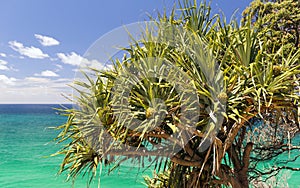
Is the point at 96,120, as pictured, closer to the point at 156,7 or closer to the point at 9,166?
the point at 156,7

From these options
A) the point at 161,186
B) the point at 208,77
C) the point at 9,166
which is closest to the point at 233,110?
the point at 208,77

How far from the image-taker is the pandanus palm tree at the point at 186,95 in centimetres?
236

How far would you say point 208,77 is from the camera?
2.43 m

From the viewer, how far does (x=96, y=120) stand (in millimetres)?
2793

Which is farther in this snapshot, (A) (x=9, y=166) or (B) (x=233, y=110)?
(A) (x=9, y=166)

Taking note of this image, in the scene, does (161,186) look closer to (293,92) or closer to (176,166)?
(176,166)

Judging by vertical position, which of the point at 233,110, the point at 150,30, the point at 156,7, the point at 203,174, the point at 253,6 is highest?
the point at 253,6

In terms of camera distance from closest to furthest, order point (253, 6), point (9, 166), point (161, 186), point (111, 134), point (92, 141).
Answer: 1. point (111, 134)
2. point (92, 141)
3. point (161, 186)
4. point (253, 6)
5. point (9, 166)

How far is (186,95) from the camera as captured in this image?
2.41m

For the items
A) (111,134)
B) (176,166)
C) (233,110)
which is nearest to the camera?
(233,110)

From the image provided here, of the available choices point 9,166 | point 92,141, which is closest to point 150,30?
point 92,141

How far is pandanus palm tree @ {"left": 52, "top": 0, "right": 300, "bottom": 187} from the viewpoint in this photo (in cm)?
236

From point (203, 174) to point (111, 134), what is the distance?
3.81 ft

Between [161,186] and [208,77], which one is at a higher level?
[208,77]
